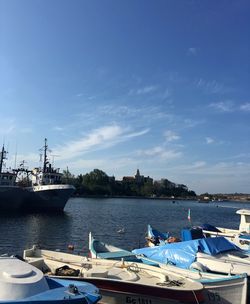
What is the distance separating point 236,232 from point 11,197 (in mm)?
57963

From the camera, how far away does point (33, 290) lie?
11.7 meters

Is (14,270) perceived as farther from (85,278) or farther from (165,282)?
(165,282)

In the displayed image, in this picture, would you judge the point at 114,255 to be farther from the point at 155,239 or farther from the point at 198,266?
the point at 155,239

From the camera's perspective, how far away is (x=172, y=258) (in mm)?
21531

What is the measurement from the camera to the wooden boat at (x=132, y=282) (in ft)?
51.9

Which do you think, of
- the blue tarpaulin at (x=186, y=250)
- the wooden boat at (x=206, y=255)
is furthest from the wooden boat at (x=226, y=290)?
the blue tarpaulin at (x=186, y=250)

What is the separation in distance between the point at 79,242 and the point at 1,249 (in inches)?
375

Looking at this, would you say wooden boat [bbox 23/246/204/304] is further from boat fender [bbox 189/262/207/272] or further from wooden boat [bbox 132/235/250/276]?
wooden boat [bbox 132/235/250/276]

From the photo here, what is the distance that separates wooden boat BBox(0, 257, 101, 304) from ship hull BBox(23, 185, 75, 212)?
2871 inches

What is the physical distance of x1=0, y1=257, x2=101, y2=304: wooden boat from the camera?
37.3ft

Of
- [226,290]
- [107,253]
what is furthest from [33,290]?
[107,253]

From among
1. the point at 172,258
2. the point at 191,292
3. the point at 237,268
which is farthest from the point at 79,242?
the point at 191,292

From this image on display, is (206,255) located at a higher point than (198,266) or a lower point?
higher

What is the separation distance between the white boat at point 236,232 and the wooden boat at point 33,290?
1927 cm
